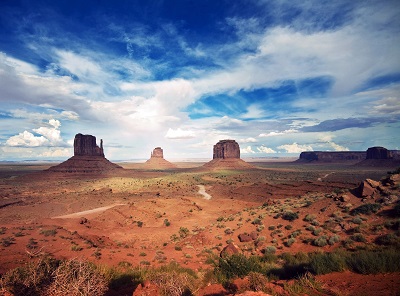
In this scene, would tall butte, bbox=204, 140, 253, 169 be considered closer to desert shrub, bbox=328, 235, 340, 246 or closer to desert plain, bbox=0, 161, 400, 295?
desert plain, bbox=0, 161, 400, 295

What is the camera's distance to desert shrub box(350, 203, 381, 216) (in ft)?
50.6

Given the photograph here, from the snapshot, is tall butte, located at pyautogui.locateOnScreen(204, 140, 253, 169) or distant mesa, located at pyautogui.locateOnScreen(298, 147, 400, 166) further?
tall butte, located at pyautogui.locateOnScreen(204, 140, 253, 169)

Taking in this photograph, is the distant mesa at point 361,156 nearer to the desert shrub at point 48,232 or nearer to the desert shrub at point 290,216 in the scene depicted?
the desert shrub at point 290,216

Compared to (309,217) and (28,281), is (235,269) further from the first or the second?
(309,217)

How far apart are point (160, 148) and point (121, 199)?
13520cm

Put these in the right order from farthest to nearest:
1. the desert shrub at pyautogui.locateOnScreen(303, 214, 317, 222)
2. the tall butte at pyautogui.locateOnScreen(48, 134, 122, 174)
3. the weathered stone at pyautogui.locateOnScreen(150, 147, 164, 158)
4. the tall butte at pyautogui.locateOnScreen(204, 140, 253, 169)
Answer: the weathered stone at pyautogui.locateOnScreen(150, 147, 164, 158) → the tall butte at pyautogui.locateOnScreen(204, 140, 253, 169) → the tall butte at pyautogui.locateOnScreen(48, 134, 122, 174) → the desert shrub at pyautogui.locateOnScreen(303, 214, 317, 222)

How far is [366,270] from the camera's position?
7277 mm

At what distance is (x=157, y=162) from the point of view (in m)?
168

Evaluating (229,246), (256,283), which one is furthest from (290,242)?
(256,283)

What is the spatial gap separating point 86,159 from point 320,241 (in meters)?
107

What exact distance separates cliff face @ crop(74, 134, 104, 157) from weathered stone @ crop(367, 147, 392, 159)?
157 metres

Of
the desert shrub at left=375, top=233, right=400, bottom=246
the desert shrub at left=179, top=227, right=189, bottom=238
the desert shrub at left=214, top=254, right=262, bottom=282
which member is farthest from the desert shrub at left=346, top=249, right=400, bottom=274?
the desert shrub at left=179, top=227, right=189, bottom=238

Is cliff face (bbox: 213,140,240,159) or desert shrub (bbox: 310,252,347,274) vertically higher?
cliff face (bbox: 213,140,240,159)

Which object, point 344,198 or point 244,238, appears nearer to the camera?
point 244,238
